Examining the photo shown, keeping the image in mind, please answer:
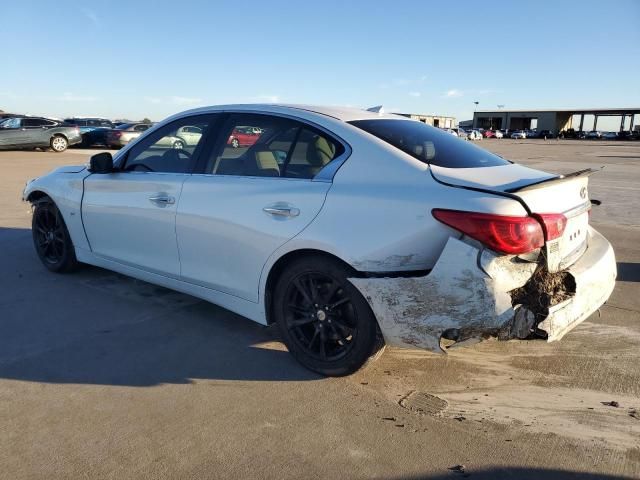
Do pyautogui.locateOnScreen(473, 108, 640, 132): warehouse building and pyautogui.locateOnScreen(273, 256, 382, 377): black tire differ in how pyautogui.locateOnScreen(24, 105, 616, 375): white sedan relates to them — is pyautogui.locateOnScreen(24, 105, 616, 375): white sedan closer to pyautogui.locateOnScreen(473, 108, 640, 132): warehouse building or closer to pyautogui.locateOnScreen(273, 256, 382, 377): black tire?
pyautogui.locateOnScreen(273, 256, 382, 377): black tire

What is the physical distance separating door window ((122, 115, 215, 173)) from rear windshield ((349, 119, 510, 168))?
4.30 feet

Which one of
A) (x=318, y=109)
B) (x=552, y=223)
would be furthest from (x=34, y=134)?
(x=552, y=223)

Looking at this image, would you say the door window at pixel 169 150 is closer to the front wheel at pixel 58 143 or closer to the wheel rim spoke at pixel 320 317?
the wheel rim spoke at pixel 320 317

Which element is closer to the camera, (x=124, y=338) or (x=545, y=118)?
(x=124, y=338)

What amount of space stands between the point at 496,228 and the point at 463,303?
1.37ft

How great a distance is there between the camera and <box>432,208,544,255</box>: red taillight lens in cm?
273

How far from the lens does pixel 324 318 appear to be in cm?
333

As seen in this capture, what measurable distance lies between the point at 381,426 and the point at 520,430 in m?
0.73

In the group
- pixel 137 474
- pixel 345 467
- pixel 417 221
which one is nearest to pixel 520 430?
pixel 345 467

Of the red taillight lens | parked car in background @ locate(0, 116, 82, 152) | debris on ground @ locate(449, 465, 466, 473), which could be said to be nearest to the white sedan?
the red taillight lens

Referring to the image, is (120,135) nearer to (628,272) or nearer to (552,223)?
(628,272)

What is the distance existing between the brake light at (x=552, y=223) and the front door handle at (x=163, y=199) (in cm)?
254

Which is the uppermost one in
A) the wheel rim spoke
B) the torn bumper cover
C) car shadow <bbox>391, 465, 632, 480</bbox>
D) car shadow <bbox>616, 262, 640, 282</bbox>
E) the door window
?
the door window

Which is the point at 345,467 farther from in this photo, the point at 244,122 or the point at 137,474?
the point at 244,122
